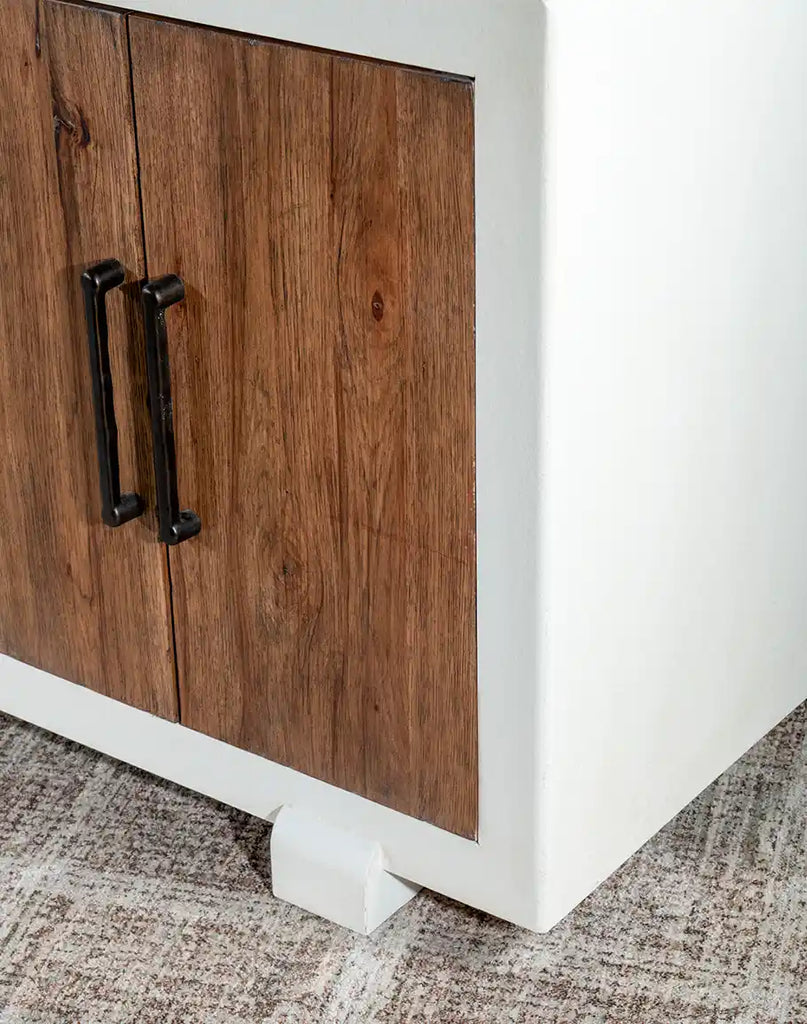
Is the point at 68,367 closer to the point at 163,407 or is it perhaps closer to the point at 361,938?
the point at 163,407

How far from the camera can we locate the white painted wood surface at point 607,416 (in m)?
0.86

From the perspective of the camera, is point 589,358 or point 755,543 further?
point 755,543

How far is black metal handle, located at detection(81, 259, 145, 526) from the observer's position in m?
1.04

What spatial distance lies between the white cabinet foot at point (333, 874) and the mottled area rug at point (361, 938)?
0.01 m

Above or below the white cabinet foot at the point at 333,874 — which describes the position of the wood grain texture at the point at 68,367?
above

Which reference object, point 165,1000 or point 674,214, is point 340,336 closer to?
point 674,214

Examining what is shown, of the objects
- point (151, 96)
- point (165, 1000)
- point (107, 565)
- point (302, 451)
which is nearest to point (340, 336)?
point (302, 451)

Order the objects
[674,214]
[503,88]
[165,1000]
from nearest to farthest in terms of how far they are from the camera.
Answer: [503,88]
[674,214]
[165,1000]

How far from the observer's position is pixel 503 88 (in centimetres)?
84

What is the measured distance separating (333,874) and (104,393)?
1.18ft

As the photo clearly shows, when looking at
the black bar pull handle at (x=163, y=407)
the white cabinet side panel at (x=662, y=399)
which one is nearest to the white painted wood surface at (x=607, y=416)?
the white cabinet side panel at (x=662, y=399)

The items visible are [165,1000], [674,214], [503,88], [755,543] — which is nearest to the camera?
[503,88]

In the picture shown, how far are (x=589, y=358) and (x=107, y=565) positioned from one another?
1.37 feet

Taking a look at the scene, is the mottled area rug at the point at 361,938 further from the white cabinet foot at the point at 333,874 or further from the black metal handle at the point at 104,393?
the black metal handle at the point at 104,393
